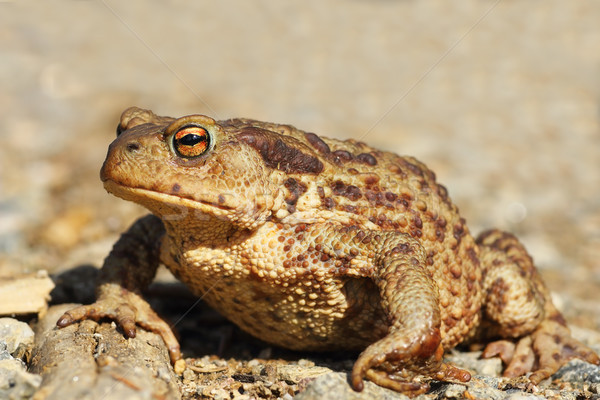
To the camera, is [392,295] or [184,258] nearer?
[392,295]

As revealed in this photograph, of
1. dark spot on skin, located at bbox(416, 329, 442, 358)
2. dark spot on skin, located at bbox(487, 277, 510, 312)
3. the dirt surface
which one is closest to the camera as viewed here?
dark spot on skin, located at bbox(416, 329, 442, 358)

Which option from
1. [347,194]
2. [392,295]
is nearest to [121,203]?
[347,194]

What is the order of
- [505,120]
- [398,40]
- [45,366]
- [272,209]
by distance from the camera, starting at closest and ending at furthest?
[45,366], [272,209], [505,120], [398,40]

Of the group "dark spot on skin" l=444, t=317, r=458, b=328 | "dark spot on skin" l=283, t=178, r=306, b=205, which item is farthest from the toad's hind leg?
"dark spot on skin" l=283, t=178, r=306, b=205

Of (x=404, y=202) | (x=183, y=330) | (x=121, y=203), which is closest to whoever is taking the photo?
(x=404, y=202)

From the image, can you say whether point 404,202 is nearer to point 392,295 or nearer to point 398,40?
point 392,295

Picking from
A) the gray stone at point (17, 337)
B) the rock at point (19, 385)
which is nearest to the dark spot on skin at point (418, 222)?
the rock at point (19, 385)

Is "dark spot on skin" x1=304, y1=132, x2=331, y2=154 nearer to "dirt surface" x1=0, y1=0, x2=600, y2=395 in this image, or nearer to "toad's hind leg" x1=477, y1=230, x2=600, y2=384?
"toad's hind leg" x1=477, y1=230, x2=600, y2=384
